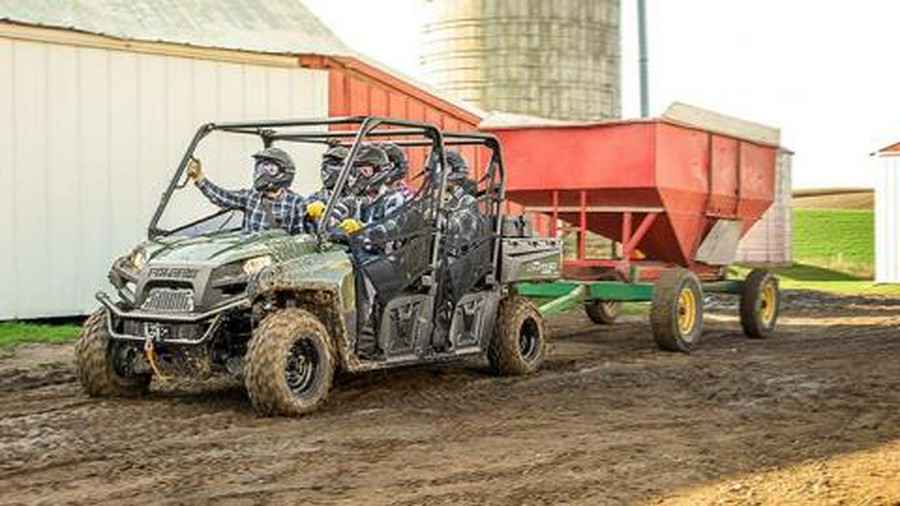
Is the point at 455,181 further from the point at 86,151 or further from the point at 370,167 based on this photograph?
the point at 86,151

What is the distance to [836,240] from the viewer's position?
33.2 m

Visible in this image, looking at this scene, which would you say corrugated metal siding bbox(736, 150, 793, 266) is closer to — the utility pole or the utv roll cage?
the utility pole

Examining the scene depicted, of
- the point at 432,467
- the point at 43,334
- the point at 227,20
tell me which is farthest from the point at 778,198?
the point at 432,467

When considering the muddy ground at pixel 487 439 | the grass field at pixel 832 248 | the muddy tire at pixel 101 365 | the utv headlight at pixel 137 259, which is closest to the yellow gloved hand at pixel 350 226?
the muddy ground at pixel 487 439

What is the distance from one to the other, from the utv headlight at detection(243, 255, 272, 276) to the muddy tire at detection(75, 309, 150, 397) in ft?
3.47

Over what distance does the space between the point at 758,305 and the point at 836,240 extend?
20439 mm

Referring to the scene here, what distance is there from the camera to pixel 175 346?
802 centimetres

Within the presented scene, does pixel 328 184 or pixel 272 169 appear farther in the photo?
pixel 328 184

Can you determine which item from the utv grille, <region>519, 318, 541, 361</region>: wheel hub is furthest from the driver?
<region>519, 318, 541, 361</region>: wheel hub

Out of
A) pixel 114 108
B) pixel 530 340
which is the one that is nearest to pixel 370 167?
pixel 530 340

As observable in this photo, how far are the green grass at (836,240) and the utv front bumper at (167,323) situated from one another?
2529 cm

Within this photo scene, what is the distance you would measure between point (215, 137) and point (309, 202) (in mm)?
7431

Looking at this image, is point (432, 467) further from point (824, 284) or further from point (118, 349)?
point (824, 284)

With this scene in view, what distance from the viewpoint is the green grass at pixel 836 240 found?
3172 cm
